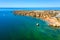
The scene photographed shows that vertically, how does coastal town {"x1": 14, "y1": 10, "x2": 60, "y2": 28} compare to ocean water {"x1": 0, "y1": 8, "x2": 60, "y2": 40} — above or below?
below

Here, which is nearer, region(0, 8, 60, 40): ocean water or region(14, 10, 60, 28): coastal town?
region(0, 8, 60, 40): ocean water

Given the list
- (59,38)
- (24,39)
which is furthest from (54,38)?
(24,39)

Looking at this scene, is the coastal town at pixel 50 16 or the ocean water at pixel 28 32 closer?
the ocean water at pixel 28 32

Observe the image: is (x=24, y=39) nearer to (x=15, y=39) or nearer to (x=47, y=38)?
(x=15, y=39)

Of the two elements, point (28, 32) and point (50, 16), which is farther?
point (50, 16)

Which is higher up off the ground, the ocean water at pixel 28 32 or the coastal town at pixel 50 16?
the ocean water at pixel 28 32

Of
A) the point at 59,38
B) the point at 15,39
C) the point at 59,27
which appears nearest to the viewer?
the point at 15,39

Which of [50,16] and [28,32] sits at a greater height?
[28,32]

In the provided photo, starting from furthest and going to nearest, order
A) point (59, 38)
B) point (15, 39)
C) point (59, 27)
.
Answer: point (59, 27) → point (59, 38) → point (15, 39)

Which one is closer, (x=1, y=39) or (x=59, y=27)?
(x=1, y=39)
